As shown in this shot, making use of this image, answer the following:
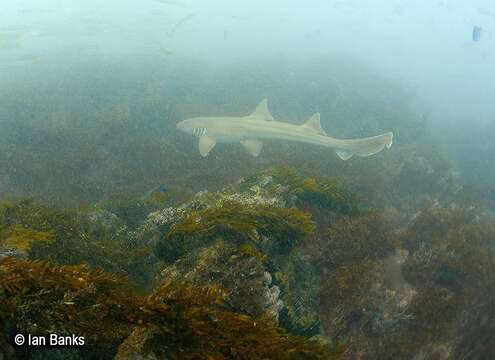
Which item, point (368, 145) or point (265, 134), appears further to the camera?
point (265, 134)

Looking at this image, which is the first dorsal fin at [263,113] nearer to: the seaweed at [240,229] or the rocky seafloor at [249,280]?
the rocky seafloor at [249,280]

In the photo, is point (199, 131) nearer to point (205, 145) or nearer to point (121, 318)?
point (205, 145)

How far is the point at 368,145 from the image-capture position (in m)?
11.2

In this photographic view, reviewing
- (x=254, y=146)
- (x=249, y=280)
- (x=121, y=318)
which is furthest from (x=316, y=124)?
(x=121, y=318)

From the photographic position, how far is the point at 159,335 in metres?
2.77

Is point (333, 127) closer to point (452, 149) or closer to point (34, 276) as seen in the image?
point (452, 149)

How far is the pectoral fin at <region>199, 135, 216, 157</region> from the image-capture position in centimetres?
1354

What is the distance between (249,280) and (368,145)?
8.37m

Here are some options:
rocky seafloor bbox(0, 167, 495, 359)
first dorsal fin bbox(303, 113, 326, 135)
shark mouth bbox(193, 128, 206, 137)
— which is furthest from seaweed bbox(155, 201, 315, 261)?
shark mouth bbox(193, 128, 206, 137)

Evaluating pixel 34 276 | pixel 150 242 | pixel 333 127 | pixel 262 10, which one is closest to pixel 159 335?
pixel 34 276

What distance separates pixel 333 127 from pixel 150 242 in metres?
17.3

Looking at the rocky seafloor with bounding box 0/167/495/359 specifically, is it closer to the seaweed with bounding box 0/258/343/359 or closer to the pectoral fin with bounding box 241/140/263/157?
the seaweed with bounding box 0/258/343/359

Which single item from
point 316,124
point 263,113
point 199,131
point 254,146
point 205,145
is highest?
point 263,113

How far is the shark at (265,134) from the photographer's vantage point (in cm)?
1142
